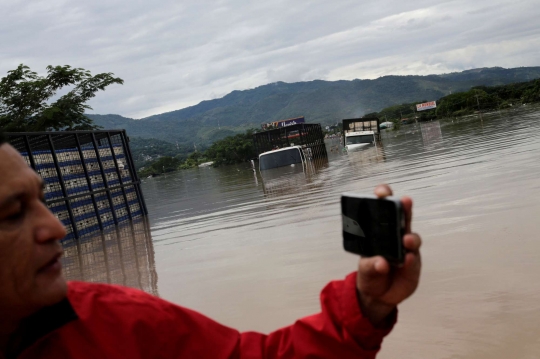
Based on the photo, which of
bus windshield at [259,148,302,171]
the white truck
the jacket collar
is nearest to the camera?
the jacket collar

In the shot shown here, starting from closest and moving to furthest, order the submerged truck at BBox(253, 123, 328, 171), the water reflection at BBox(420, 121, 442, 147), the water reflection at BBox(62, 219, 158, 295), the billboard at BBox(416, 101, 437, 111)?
the water reflection at BBox(62, 219, 158, 295)
the water reflection at BBox(420, 121, 442, 147)
the submerged truck at BBox(253, 123, 328, 171)
the billboard at BBox(416, 101, 437, 111)

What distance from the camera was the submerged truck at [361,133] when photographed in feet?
141

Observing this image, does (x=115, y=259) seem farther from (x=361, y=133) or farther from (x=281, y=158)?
(x=361, y=133)

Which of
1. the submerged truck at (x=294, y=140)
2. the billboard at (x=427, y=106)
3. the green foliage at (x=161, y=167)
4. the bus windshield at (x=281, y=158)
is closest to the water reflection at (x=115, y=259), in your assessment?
the bus windshield at (x=281, y=158)

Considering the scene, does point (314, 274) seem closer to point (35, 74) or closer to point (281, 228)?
point (281, 228)

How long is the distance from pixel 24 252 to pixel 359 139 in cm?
4314

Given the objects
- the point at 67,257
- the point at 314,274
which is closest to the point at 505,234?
the point at 314,274

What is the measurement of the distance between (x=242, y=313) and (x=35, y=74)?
71.1 feet

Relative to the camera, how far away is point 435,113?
277ft

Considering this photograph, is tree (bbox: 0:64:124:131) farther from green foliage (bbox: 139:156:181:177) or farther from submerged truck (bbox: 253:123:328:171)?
green foliage (bbox: 139:156:181:177)

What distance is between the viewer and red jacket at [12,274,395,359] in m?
1.38

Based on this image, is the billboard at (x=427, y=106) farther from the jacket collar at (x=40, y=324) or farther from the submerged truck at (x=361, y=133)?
the jacket collar at (x=40, y=324)

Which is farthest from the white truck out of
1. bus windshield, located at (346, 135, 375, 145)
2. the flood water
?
the flood water

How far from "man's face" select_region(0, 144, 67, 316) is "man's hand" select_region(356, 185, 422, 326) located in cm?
61
